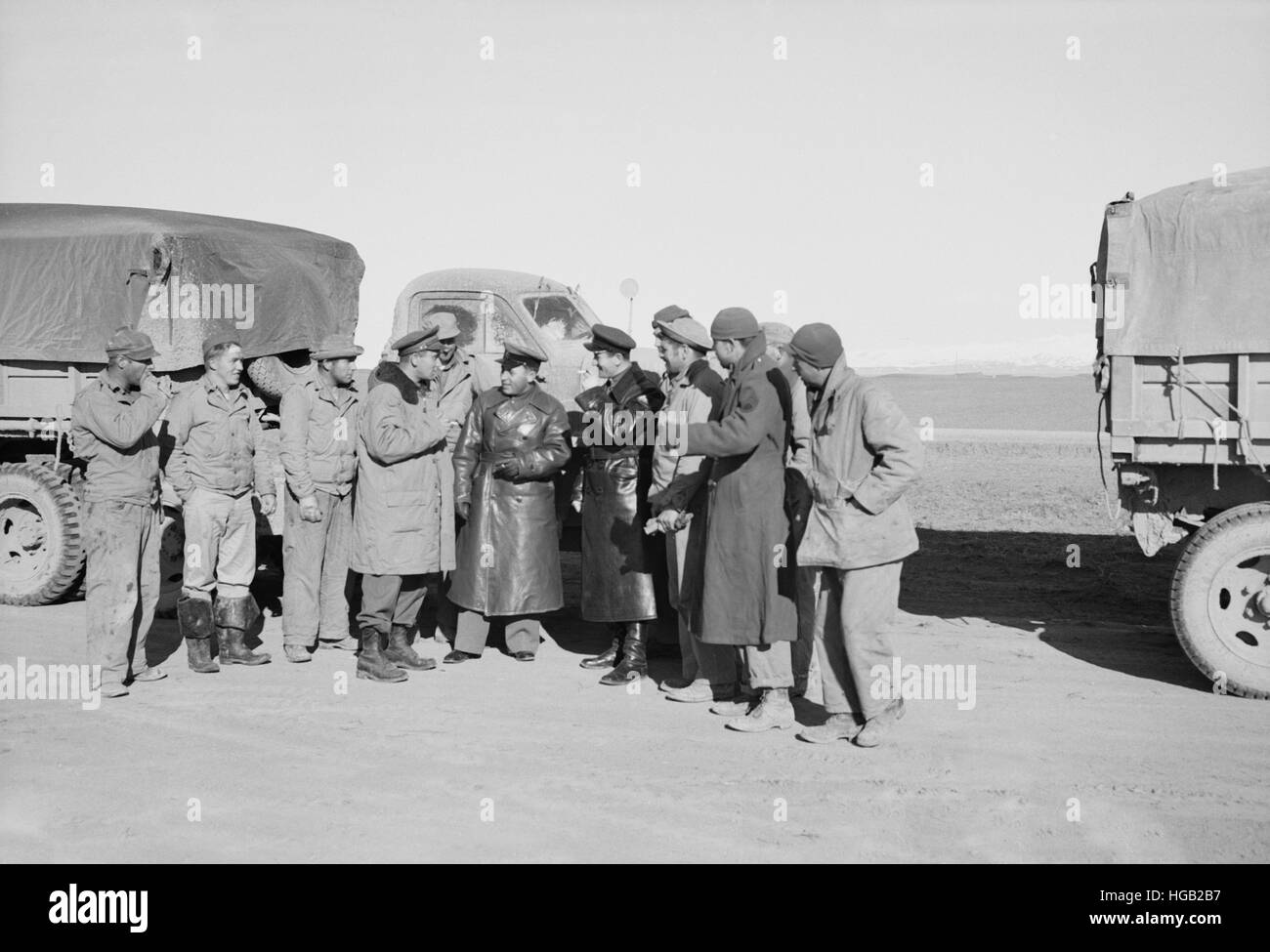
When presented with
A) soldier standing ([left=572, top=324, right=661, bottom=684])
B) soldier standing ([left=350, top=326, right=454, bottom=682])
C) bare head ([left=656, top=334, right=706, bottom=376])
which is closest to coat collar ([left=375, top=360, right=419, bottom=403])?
soldier standing ([left=350, top=326, right=454, bottom=682])

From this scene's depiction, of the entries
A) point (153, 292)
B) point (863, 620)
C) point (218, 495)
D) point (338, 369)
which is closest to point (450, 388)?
point (338, 369)

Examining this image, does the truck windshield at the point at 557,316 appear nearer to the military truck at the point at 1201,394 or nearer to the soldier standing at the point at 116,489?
the soldier standing at the point at 116,489

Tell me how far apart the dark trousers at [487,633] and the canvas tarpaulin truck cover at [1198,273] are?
3.93m

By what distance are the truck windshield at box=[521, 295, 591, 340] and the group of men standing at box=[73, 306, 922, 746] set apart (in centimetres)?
169

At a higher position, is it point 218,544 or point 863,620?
point 218,544

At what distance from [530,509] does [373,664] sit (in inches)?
53.4

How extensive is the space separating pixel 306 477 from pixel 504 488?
1.21 metres

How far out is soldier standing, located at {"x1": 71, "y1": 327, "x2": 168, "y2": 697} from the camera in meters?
7.02

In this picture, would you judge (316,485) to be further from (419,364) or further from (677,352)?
(677,352)

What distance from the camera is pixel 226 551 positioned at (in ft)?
25.6

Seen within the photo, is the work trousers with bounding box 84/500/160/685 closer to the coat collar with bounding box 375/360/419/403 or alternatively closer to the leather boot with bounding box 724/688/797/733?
the coat collar with bounding box 375/360/419/403

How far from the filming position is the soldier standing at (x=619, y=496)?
762cm

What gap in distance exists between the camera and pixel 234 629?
7910mm

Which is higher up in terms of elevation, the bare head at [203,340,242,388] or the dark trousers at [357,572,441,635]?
the bare head at [203,340,242,388]
